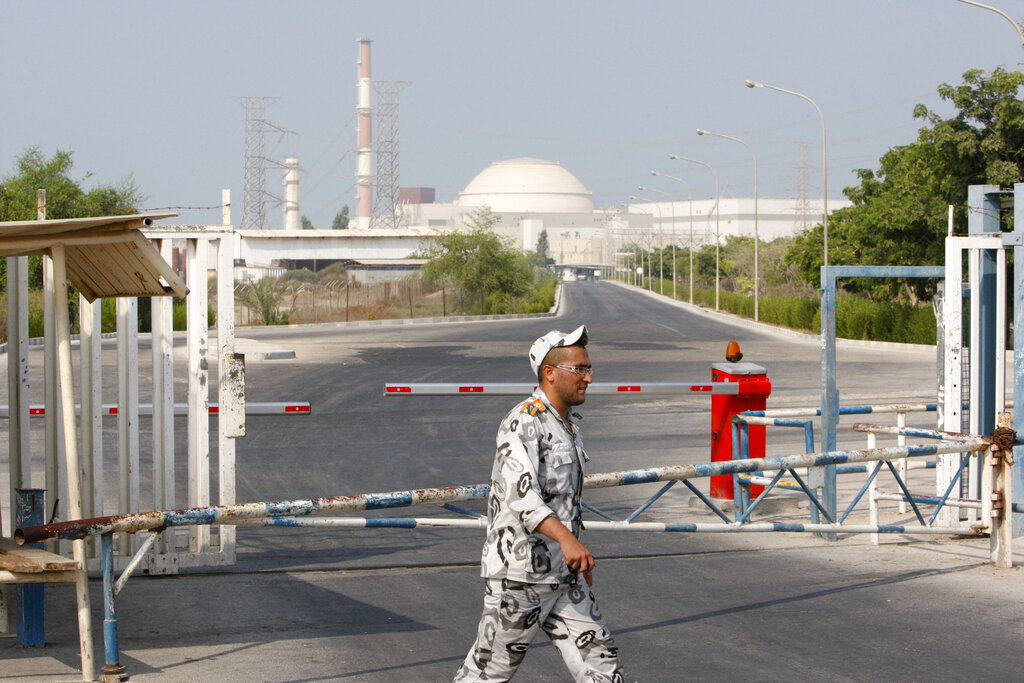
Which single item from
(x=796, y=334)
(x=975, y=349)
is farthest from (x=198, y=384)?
(x=796, y=334)

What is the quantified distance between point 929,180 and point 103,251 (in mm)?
29589

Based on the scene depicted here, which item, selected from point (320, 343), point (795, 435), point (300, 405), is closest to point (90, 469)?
point (300, 405)

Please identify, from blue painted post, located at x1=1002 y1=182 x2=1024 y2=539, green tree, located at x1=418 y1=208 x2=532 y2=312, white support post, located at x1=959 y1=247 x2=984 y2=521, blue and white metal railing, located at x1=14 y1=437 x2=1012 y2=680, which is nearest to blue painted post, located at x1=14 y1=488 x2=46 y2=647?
blue and white metal railing, located at x1=14 y1=437 x2=1012 y2=680

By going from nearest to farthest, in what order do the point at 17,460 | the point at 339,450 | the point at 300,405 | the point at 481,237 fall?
the point at 17,460, the point at 300,405, the point at 339,450, the point at 481,237

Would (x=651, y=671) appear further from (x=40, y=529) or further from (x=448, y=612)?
(x=40, y=529)

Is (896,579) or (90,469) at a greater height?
(90,469)

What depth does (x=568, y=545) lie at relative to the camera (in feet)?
12.3

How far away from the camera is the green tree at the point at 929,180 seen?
27938 millimetres

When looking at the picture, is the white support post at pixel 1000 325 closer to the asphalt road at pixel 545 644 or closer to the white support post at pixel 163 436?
the asphalt road at pixel 545 644

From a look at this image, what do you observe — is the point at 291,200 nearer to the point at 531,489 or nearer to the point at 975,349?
the point at 975,349

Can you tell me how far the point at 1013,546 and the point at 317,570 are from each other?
4.82m

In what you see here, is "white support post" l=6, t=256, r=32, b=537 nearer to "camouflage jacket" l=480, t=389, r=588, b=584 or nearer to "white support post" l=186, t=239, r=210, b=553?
"white support post" l=186, t=239, r=210, b=553

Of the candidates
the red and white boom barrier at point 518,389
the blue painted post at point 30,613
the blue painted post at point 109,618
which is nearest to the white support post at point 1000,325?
the red and white boom barrier at point 518,389

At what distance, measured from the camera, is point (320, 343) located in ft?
112
